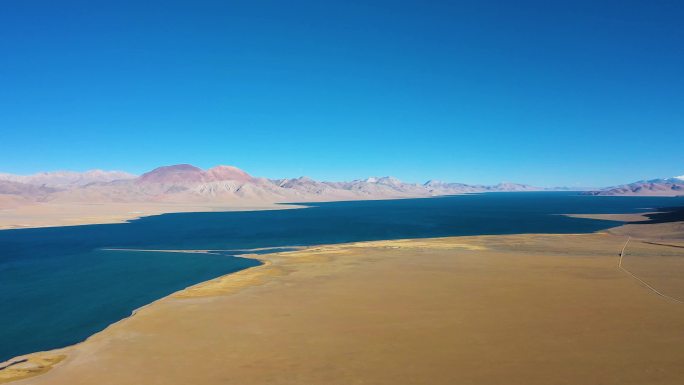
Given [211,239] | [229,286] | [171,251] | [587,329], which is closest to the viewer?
[587,329]

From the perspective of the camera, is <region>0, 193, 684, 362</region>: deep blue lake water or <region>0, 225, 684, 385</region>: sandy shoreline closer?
<region>0, 225, 684, 385</region>: sandy shoreline

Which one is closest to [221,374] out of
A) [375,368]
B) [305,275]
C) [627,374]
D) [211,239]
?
[375,368]

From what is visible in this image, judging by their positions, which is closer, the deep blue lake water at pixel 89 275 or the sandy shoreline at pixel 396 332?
the sandy shoreline at pixel 396 332

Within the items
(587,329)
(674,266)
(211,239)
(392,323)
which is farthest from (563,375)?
(211,239)

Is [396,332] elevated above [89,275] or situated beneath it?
situated beneath

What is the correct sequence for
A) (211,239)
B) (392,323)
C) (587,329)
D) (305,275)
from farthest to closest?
(211,239) → (305,275) → (392,323) → (587,329)

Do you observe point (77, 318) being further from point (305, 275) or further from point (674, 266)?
point (674, 266)

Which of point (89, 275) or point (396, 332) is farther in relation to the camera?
point (89, 275)

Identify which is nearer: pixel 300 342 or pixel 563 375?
pixel 563 375
